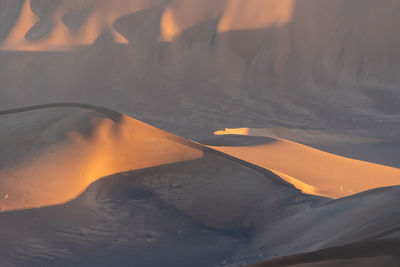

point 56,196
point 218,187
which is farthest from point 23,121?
point 218,187

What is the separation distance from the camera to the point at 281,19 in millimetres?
17875

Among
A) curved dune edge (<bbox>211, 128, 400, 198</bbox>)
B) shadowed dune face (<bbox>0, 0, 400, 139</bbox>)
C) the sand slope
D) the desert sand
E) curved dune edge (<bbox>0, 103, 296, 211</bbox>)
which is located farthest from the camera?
shadowed dune face (<bbox>0, 0, 400, 139</bbox>)

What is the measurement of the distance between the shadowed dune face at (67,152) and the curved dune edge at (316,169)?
4.65 feet

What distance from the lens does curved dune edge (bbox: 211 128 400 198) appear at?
6387mm

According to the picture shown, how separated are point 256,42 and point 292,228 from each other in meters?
13.5

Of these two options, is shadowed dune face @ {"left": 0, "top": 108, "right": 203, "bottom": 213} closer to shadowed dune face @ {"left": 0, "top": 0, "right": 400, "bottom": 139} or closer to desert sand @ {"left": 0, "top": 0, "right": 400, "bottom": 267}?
desert sand @ {"left": 0, "top": 0, "right": 400, "bottom": 267}

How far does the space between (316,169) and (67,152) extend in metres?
3.43

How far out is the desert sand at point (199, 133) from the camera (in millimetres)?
4414

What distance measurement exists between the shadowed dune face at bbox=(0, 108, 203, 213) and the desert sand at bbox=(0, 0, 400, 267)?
0.02 m

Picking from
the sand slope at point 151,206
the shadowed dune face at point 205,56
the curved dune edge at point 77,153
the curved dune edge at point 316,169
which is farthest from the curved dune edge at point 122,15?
the sand slope at point 151,206

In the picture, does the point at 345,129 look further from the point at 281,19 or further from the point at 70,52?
the point at 70,52

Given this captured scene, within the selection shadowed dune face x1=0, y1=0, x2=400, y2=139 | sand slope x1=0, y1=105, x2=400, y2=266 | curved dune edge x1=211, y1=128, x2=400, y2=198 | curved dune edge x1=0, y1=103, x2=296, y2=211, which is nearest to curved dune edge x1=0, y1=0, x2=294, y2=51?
shadowed dune face x1=0, y1=0, x2=400, y2=139

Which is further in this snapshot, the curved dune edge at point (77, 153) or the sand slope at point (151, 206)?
the curved dune edge at point (77, 153)

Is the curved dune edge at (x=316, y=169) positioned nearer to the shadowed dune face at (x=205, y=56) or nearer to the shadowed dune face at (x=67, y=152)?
Answer: the shadowed dune face at (x=67, y=152)
